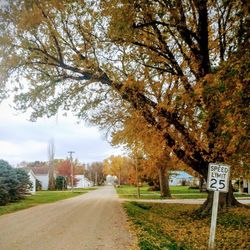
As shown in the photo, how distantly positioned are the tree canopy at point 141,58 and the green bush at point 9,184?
522 inches

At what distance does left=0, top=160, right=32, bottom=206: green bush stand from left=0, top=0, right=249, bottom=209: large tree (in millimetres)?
13280

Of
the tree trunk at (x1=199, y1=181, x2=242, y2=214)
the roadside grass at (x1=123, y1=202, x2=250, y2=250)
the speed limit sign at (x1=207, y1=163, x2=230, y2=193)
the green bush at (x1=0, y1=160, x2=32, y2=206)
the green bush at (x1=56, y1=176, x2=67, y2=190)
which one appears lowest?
the roadside grass at (x1=123, y1=202, x2=250, y2=250)

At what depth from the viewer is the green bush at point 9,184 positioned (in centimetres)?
3284

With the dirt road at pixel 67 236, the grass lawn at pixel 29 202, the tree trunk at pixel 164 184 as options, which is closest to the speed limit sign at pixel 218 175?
the dirt road at pixel 67 236

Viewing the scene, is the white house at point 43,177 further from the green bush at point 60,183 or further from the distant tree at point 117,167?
the distant tree at point 117,167

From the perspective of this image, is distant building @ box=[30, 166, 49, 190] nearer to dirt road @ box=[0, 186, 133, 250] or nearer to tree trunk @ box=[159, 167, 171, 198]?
tree trunk @ box=[159, 167, 171, 198]

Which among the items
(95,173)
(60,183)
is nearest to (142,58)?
(60,183)

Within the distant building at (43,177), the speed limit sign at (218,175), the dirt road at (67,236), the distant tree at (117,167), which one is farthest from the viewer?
the distant tree at (117,167)

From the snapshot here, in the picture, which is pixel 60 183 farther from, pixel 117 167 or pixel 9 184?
pixel 9 184

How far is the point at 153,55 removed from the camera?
760 inches

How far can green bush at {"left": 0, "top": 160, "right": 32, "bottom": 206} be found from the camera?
3284 cm

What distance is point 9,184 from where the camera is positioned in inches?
1423

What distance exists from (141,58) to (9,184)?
20665 mm

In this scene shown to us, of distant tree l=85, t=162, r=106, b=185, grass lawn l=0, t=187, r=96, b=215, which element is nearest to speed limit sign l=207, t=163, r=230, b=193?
grass lawn l=0, t=187, r=96, b=215
